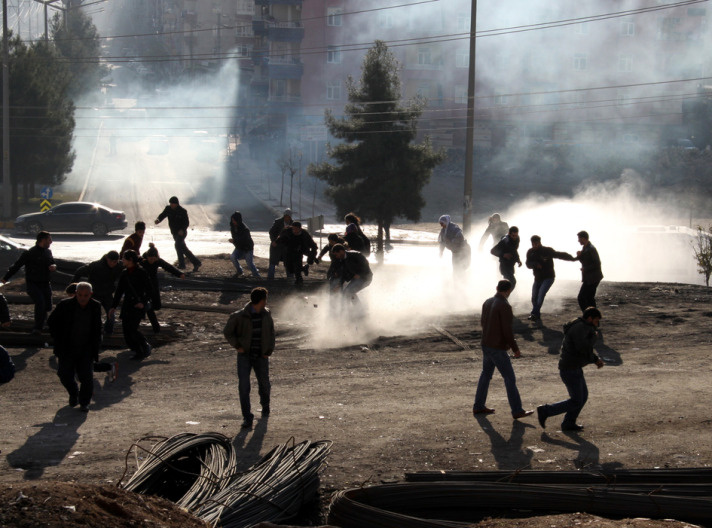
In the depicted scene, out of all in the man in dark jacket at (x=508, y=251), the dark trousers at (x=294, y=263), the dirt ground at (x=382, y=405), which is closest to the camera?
the dirt ground at (x=382, y=405)

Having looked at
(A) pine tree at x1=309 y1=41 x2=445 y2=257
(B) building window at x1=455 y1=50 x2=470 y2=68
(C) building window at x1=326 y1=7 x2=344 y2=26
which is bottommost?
(A) pine tree at x1=309 y1=41 x2=445 y2=257

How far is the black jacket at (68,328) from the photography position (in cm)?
971

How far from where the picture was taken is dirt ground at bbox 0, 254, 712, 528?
8.06 meters

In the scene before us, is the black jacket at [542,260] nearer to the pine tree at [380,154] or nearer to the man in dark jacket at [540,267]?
the man in dark jacket at [540,267]

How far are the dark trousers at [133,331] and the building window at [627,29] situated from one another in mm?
66370

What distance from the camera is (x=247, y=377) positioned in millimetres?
9352

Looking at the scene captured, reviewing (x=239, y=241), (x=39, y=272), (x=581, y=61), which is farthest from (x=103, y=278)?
(x=581, y=61)

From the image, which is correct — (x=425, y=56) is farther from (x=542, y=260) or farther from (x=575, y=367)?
(x=575, y=367)

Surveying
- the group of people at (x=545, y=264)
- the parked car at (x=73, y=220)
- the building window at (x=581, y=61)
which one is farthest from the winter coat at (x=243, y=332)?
the building window at (x=581, y=61)

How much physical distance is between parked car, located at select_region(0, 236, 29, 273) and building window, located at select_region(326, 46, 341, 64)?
52.3 m

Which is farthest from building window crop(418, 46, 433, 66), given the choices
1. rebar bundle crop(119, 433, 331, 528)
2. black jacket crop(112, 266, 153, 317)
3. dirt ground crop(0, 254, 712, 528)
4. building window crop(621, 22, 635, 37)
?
rebar bundle crop(119, 433, 331, 528)

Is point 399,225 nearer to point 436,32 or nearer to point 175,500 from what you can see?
point 436,32

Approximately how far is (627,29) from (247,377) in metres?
69.0

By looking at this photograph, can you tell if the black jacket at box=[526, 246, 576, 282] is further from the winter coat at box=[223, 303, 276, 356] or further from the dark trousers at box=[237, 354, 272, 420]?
the winter coat at box=[223, 303, 276, 356]
